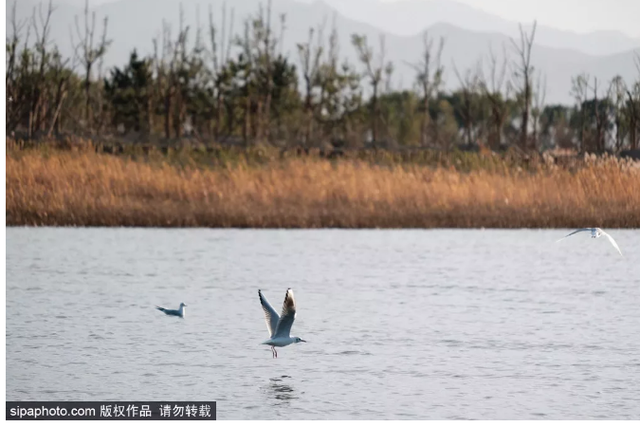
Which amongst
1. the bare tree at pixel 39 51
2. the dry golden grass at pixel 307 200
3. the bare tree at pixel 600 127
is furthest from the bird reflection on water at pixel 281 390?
the bare tree at pixel 600 127

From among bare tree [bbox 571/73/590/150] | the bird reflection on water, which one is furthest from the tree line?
the bird reflection on water

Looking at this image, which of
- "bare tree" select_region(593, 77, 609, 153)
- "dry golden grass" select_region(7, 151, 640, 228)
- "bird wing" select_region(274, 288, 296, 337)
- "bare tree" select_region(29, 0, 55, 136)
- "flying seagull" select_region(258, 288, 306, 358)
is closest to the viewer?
"bird wing" select_region(274, 288, 296, 337)

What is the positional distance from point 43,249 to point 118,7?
18607mm

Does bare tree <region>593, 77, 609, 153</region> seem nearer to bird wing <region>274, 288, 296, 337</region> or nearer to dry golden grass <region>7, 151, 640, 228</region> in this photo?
dry golden grass <region>7, 151, 640, 228</region>

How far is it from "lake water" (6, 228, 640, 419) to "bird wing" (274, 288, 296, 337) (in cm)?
45

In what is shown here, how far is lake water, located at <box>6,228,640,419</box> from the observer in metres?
7.89

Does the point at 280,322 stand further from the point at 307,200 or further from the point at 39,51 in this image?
the point at 39,51

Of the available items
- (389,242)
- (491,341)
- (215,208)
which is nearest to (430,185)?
(389,242)

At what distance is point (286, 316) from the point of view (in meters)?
7.24

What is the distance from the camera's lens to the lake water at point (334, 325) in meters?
7.89

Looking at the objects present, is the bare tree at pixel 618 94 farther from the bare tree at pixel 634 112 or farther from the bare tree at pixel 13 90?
the bare tree at pixel 13 90

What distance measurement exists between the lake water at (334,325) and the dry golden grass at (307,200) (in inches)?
14.5

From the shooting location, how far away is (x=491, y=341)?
9.77m

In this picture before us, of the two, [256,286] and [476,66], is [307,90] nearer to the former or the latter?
[476,66]
